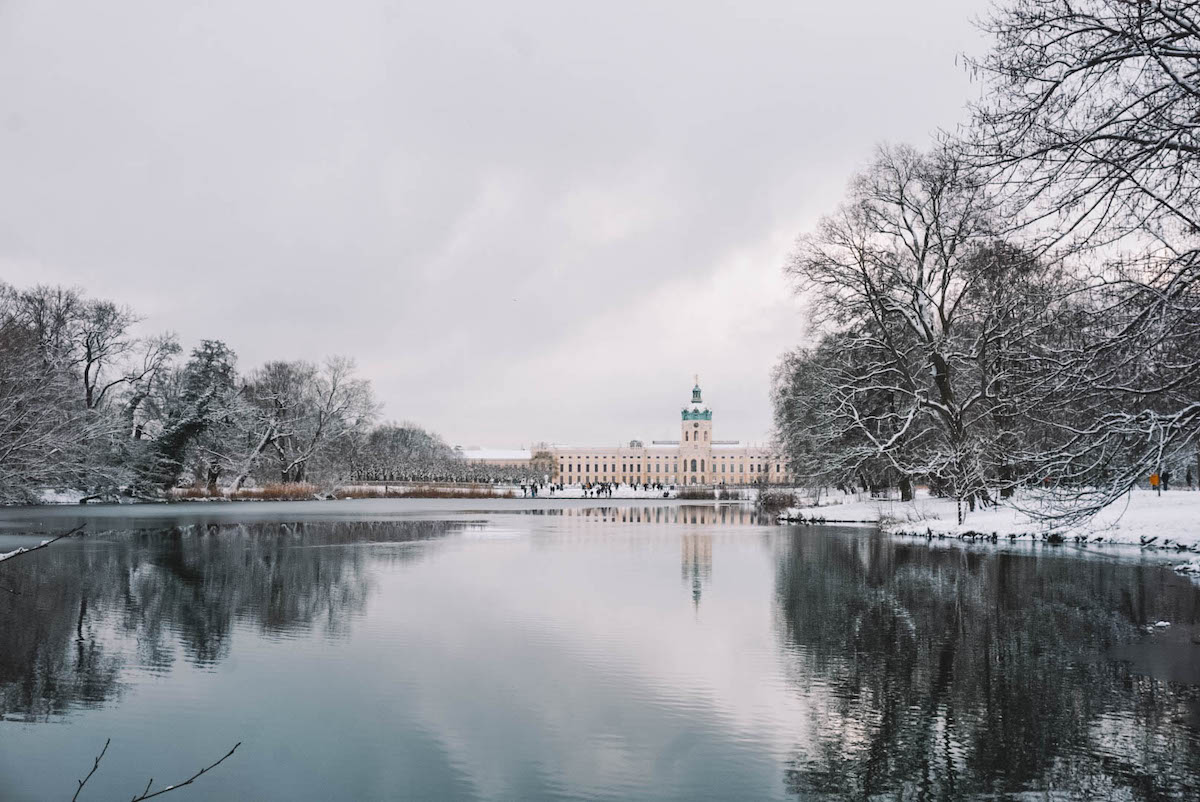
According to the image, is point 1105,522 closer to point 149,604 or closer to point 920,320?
point 920,320

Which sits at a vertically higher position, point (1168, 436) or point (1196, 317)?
point (1196, 317)

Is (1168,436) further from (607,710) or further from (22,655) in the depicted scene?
(22,655)

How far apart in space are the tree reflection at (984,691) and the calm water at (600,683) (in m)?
0.03

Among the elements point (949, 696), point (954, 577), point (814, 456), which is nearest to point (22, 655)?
point (949, 696)

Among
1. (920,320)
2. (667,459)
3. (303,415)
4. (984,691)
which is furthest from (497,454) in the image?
(984,691)

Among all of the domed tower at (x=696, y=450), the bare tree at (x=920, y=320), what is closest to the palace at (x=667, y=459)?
the domed tower at (x=696, y=450)

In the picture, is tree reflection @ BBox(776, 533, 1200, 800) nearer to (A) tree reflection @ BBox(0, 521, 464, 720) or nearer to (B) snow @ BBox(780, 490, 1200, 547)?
(A) tree reflection @ BBox(0, 521, 464, 720)

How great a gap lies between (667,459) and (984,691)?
16951 cm

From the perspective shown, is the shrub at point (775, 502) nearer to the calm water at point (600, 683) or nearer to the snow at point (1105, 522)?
the snow at point (1105, 522)

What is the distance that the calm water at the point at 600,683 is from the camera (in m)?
5.47

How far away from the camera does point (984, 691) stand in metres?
7.37

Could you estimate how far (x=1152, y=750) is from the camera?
584 centimetres

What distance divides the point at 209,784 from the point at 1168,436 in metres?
8.56

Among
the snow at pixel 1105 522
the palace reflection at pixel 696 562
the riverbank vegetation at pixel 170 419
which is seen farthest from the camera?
the riverbank vegetation at pixel 170 419
